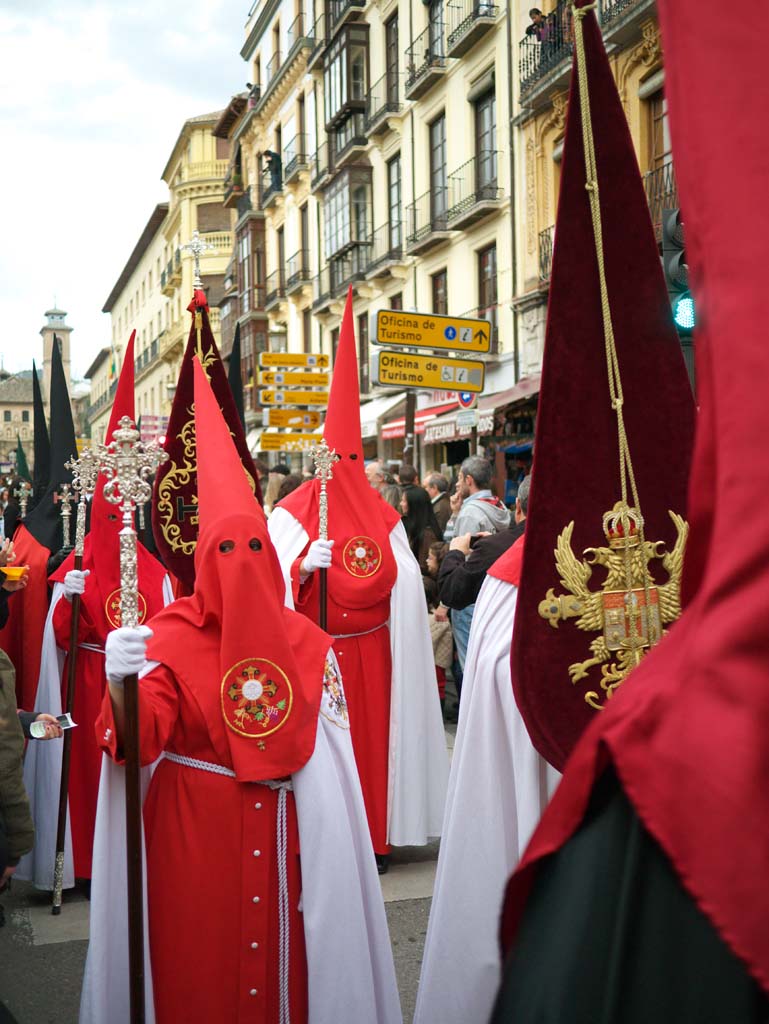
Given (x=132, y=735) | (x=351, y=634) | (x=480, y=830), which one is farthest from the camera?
(x=351, y=634)

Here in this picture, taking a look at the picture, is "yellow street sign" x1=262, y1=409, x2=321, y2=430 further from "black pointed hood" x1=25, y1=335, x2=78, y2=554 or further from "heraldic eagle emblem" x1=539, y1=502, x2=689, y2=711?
"heraldic eagle emblem" x1=539, y1=502, x2=689, y2=711

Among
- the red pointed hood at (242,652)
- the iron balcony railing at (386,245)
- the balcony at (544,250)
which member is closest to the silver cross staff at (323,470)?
the red pointed hood at (242,652)

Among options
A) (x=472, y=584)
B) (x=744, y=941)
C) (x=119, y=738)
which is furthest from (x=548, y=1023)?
(x=472, y=584)

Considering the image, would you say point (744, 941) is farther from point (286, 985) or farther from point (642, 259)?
point (286, 985)

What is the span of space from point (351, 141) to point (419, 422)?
975 cm

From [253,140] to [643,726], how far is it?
41281 mm

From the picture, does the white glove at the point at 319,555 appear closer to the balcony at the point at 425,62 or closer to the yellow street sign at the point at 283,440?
the yellow street sign at the point at 283,440

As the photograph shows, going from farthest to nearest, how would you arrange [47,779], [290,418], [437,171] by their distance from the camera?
[437,171]
[290,418]
[47,779]

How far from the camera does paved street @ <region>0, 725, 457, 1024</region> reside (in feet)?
13.6

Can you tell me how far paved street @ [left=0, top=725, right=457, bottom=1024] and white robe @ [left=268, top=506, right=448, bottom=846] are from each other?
27 centimetres

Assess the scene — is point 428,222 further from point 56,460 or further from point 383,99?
point 56,460

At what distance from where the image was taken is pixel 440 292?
2373 centimetres

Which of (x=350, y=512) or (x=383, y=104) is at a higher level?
(x=383, y=104)

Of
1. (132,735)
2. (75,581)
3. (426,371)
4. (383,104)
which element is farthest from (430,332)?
(383,104)
